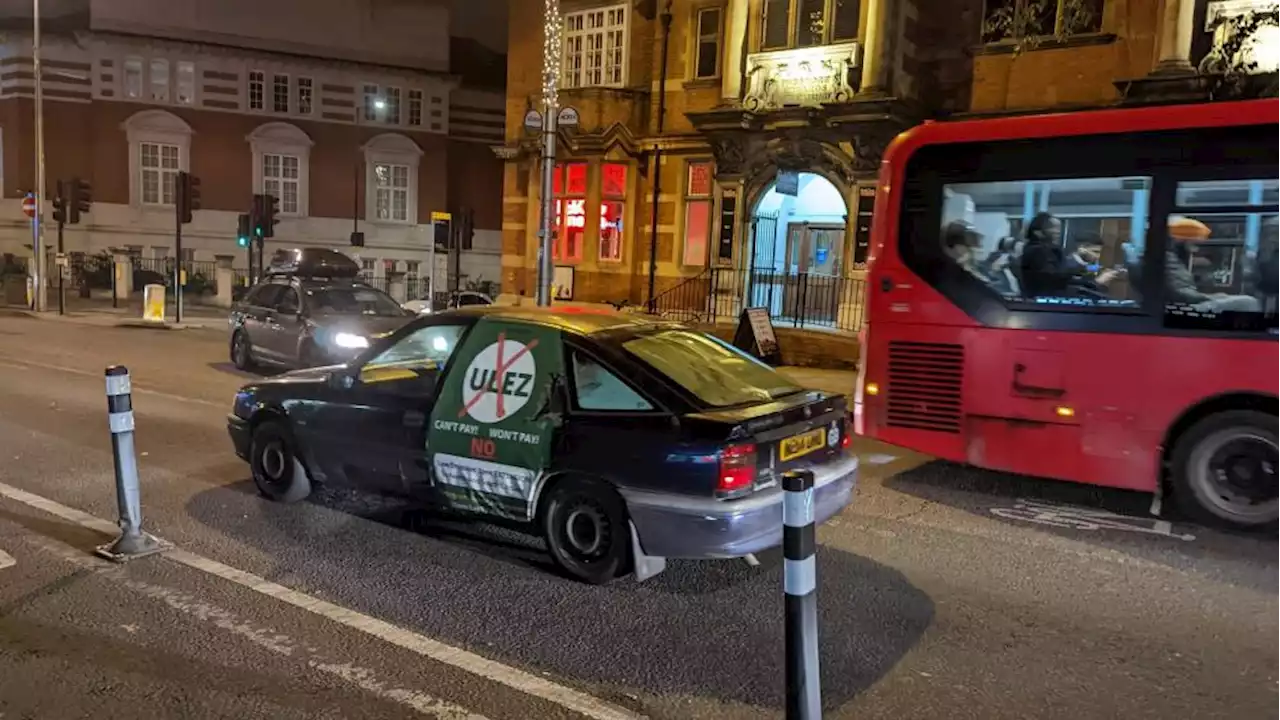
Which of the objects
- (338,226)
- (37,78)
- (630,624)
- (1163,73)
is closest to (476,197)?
(338,226)

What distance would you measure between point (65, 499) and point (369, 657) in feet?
12.9

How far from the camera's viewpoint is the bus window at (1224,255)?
6770 millimetres

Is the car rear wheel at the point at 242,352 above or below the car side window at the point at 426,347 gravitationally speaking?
below

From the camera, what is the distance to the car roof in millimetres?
5648

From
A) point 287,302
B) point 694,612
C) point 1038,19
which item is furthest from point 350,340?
point 1038,19

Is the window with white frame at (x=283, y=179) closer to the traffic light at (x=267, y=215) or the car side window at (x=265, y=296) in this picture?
the traffic light at (x=267, y=215)

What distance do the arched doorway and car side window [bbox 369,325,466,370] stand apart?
14184 millimetres

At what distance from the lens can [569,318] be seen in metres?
5.84

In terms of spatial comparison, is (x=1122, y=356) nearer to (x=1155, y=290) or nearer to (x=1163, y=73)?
(x=1155, y=290)

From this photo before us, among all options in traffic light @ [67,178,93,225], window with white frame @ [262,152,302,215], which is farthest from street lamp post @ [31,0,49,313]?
window with white frame @ [262,152,302,215]

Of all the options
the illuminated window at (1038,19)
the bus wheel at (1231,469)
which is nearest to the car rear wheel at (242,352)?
the bus wheel at (1231,469)

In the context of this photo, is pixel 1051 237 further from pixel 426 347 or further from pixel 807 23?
pixel 807 23

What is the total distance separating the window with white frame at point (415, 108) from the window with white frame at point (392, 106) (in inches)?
22.0

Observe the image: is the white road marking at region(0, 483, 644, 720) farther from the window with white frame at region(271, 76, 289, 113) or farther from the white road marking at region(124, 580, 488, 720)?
the window with white frame at region(271, 76, 289, 113)
